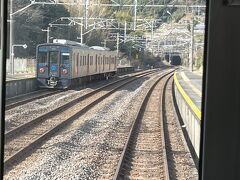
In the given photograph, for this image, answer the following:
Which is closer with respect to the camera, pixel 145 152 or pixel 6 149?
pixel 6 149

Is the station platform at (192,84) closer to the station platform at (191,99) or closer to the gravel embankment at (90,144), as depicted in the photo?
the station platform at (191,99)

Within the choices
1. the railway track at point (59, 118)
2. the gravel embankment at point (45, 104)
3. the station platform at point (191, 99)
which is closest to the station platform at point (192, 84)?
the station platform at point (191, 99)

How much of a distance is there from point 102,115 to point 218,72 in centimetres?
84

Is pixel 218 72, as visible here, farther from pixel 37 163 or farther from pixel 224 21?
pixel 37 163

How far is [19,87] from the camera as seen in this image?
1.34m

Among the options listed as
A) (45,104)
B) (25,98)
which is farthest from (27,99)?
(45,104)

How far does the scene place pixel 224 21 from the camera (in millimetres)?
933

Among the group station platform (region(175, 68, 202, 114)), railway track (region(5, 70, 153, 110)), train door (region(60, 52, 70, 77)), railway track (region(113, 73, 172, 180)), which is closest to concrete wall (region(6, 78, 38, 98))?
railway track (region(5, 70, 153, 110))

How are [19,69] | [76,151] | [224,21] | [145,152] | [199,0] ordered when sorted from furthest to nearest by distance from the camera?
[145,152] → [76,151] → [19,69] → [199,0] → [224,21]

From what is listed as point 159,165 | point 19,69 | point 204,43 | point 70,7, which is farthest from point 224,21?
point 159,165

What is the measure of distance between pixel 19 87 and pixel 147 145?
2.29ft

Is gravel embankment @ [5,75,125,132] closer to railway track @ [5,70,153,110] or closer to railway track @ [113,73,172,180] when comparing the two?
railway track @ [5,70,153,110]

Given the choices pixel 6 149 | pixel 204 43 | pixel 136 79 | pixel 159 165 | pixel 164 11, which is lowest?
pixel 159 165

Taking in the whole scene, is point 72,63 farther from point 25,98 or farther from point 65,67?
point 25,98
